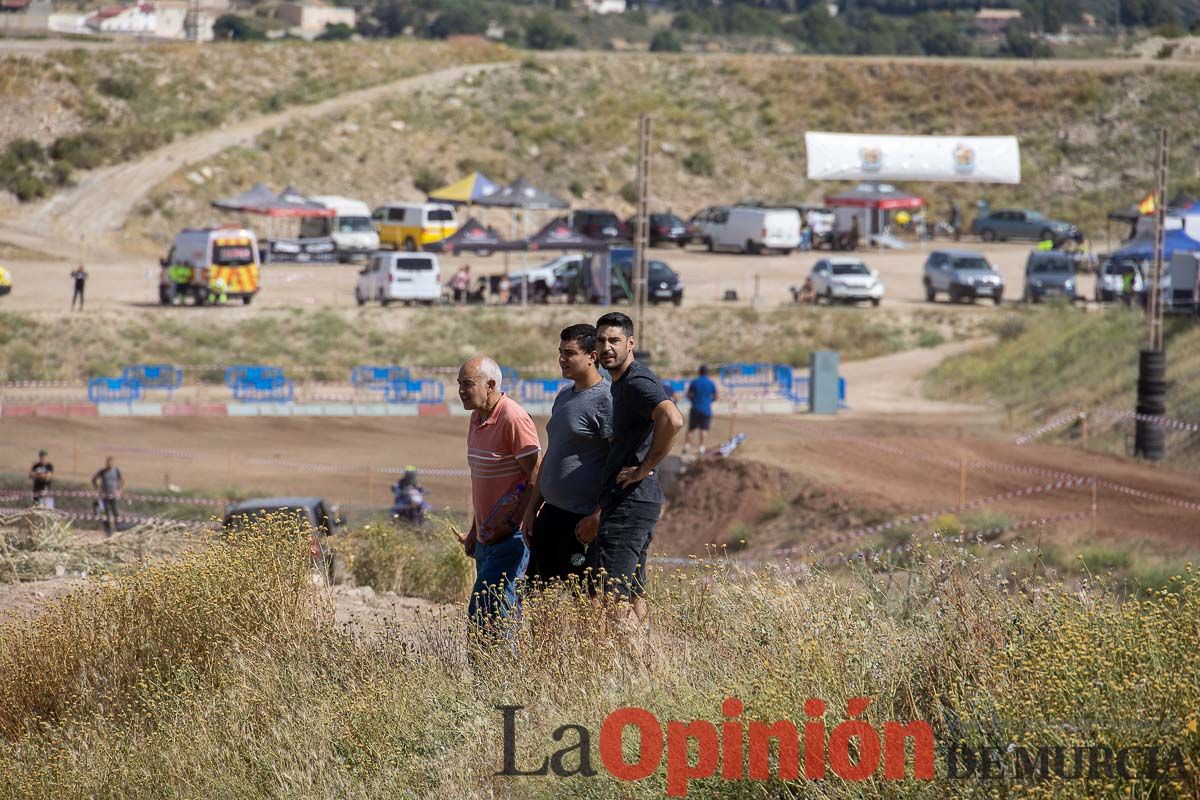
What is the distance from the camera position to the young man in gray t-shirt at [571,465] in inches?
267

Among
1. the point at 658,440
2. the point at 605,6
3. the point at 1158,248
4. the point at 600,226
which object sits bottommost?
the point at 658,440

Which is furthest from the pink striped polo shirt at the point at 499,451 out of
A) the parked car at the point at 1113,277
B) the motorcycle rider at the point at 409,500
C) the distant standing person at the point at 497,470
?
the parked car at the point at 1113,277

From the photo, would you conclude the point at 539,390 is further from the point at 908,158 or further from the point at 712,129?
the point at 712,129

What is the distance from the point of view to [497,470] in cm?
695

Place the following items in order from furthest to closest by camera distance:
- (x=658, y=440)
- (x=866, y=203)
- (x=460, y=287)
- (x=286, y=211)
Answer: (x=866, y=203) → (x=286, y=211) → (x=460, y=287) → (x=658, y=440)

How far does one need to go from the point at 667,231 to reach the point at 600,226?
15.3 ft

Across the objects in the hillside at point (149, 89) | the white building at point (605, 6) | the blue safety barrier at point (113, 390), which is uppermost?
the white building at point (605, 6)

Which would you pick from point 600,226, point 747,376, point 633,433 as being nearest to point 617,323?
point 633,433

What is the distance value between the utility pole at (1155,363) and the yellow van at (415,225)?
28220mm

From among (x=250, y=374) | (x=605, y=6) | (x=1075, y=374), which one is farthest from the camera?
(x=605, y=6)

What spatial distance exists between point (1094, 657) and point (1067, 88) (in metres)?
67.7

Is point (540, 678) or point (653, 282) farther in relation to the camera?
point (653, 282)

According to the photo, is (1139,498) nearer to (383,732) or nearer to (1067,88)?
(383,732)

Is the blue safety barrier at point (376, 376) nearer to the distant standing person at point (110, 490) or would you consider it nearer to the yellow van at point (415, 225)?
the distant standing person at point (110, 490)
